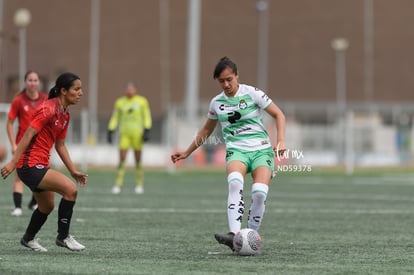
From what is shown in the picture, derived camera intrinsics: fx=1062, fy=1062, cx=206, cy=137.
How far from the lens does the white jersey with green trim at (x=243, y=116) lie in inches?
444

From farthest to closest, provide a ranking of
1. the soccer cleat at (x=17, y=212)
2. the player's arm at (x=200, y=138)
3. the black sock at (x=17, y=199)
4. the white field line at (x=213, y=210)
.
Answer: the white field line at (x=213, y=210) < the black sock at (x=17, y=199) < the soccer cleat at (x=17, y=212) < the player's arm at (x=200, y=138)

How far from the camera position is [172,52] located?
60.5m

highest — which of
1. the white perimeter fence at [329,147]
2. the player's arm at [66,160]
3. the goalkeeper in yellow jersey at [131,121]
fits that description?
the white perimeter fence at [329,147]

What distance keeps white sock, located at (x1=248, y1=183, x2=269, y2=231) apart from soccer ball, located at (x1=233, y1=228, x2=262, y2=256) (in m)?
0.59

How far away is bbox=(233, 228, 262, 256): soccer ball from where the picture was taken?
1058 cm

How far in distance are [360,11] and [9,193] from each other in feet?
124

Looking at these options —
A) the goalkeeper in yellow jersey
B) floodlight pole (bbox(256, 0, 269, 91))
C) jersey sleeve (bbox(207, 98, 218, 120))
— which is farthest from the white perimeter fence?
jersey sleeve (bbox(207, 98, 218, 120))

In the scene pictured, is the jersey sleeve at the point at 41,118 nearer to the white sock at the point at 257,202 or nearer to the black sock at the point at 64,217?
the black sock at the point at 64,217

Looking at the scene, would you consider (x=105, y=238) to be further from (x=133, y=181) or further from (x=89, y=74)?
(x=89, y=74)

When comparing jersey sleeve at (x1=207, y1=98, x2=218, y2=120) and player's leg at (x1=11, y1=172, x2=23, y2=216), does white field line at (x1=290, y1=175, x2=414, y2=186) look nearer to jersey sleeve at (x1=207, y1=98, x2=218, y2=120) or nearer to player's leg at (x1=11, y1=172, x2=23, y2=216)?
player's leg at (x1=11, y1=172, x2=23, y2=216)

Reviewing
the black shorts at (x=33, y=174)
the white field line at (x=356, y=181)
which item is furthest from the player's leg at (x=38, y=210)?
the white field line at (x=356, y=181)

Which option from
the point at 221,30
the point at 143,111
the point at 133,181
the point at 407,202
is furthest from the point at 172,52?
the point at 407,202

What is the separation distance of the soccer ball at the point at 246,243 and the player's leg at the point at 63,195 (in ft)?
5.15

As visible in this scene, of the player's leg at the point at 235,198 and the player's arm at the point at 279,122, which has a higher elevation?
the player's arm at the point at 279,122
